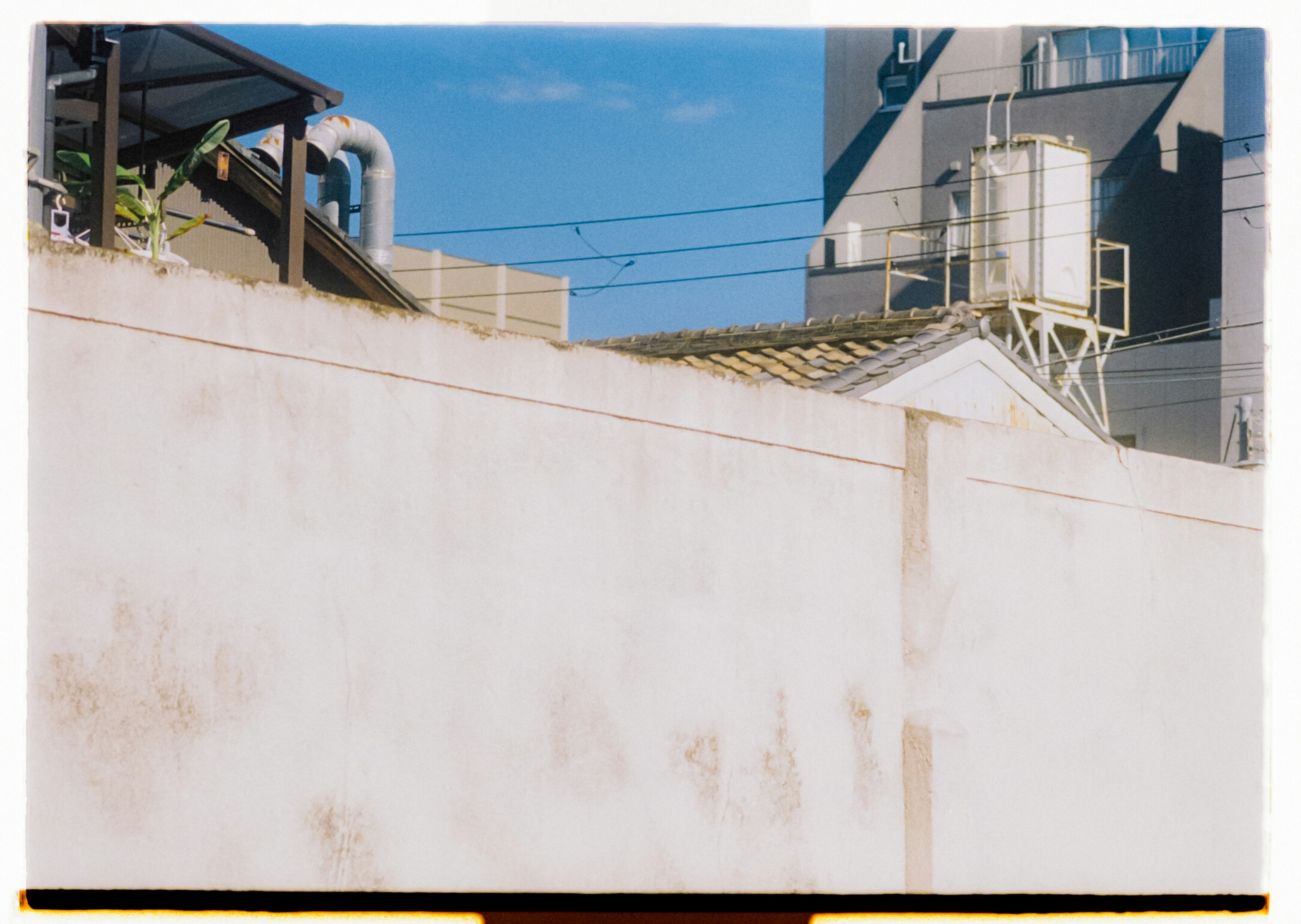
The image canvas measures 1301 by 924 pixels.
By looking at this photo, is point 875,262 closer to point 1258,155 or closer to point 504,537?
point 1258,155

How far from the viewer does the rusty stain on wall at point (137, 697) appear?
403cm

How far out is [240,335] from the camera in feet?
14.3

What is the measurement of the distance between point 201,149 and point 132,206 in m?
0.82

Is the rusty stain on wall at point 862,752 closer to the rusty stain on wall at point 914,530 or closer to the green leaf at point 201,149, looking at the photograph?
the rusty stain on wall at point 914,530

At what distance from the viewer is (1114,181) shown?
25.3 metres

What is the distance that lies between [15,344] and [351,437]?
3.18 ft

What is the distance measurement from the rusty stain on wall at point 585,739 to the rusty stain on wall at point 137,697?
3.47 ft

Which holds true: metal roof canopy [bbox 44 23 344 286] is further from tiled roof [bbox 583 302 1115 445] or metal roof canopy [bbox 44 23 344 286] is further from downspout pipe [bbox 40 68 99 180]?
tiled roof [bbox 583 302 1115 445]

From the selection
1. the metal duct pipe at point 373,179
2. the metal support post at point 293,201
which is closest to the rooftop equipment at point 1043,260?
the metal duct pipe at point 373,179

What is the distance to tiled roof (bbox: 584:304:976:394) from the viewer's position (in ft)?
33.0

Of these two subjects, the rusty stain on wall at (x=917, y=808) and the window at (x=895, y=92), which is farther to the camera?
the window at (x=895, y=92)

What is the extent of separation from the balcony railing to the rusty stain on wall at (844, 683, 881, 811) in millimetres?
21689

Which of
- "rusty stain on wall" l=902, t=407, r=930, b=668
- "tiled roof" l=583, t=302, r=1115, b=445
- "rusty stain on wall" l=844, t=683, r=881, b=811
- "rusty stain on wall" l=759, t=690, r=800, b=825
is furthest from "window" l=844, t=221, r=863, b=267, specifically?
"rusty stain on wall" l=759, t=690, r=800, b=825

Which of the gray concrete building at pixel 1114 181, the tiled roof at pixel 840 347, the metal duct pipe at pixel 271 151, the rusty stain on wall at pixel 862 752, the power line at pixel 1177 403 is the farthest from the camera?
the power line at pixel 1177 403
